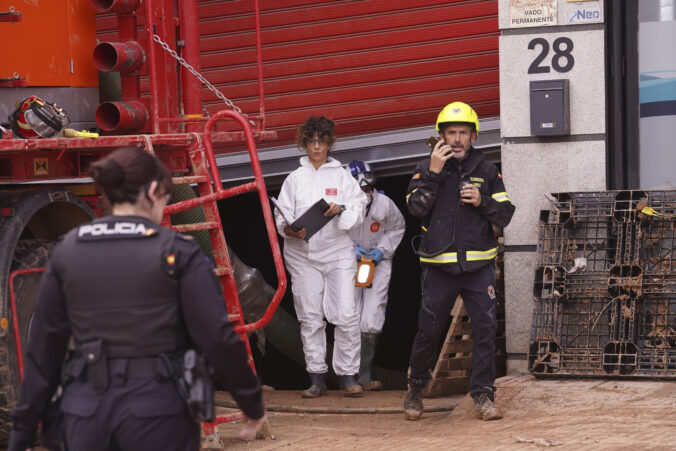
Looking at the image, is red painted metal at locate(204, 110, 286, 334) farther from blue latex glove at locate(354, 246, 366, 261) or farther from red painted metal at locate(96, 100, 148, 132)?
blue latex glove at locate(354, 246, 366, 261)

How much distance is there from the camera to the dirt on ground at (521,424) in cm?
584

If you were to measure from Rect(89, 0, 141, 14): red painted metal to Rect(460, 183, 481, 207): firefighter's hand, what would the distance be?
2.26m

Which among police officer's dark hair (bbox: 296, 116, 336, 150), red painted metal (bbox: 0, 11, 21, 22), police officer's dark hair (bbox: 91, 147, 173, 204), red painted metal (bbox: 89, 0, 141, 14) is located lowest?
police officer's dark hair (bbox: 91, 147, 173, 204)

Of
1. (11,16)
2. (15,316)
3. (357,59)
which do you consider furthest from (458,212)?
(357,59)

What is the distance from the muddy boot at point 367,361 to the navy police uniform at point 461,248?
7.79ft

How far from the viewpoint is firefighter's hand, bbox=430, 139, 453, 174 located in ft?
21.4

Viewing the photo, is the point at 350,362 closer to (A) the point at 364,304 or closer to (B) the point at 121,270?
(A) the point at 364,304

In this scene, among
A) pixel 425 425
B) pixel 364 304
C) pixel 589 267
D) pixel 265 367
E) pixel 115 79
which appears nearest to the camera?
pixel 115 79

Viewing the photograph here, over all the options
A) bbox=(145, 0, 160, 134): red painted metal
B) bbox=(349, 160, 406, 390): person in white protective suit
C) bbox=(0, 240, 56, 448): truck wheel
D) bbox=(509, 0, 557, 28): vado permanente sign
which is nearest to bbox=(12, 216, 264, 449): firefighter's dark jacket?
bbox=(0, 240, 56, 448): truck wheel

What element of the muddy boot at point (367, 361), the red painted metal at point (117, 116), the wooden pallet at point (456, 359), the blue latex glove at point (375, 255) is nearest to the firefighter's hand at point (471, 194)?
the wooden pallet at point (456, 359)

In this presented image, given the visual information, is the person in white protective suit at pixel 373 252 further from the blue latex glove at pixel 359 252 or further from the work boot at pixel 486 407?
the work boot at pixel 486 407

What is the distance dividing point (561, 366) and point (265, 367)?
16.3 ft

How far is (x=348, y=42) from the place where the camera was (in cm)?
938

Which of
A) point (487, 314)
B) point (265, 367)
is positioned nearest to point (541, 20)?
point (487, 314)
